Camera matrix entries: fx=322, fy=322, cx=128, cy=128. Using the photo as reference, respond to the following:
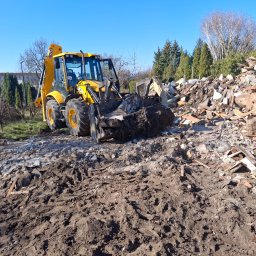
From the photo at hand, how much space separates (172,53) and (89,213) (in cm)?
3988

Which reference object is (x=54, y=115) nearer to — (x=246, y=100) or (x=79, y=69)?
(x=79, y=69)

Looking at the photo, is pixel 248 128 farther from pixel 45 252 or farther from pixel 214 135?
pixel 45 252

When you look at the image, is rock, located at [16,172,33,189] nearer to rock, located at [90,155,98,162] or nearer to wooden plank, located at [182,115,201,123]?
rock, located at [90,155,98,162]

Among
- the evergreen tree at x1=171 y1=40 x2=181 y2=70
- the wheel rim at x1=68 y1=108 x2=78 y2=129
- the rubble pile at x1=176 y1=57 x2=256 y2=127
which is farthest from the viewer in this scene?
the evergreen tree at x1=171 y1=40 x2=181 y2=70

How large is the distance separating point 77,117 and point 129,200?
4.42 m

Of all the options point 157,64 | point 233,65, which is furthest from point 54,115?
point 157,64

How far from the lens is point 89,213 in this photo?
14.6ft

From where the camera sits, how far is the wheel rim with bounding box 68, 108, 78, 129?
8992mm

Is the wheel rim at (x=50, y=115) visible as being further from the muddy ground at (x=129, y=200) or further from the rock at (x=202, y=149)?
the rock at (x=202, y=149)

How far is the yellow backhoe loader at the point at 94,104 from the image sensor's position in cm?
800

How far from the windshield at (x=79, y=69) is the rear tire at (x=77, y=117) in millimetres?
966

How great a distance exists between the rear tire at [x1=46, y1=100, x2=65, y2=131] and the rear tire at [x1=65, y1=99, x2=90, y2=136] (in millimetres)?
960

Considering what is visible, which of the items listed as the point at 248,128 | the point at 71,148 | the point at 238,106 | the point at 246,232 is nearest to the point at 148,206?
the point at 246,232

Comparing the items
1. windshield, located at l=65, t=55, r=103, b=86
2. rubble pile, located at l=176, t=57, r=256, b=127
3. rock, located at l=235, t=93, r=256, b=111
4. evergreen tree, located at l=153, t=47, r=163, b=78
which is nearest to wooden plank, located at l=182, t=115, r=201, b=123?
rubble pile, located at l=176, t=57, r=256, b=127
